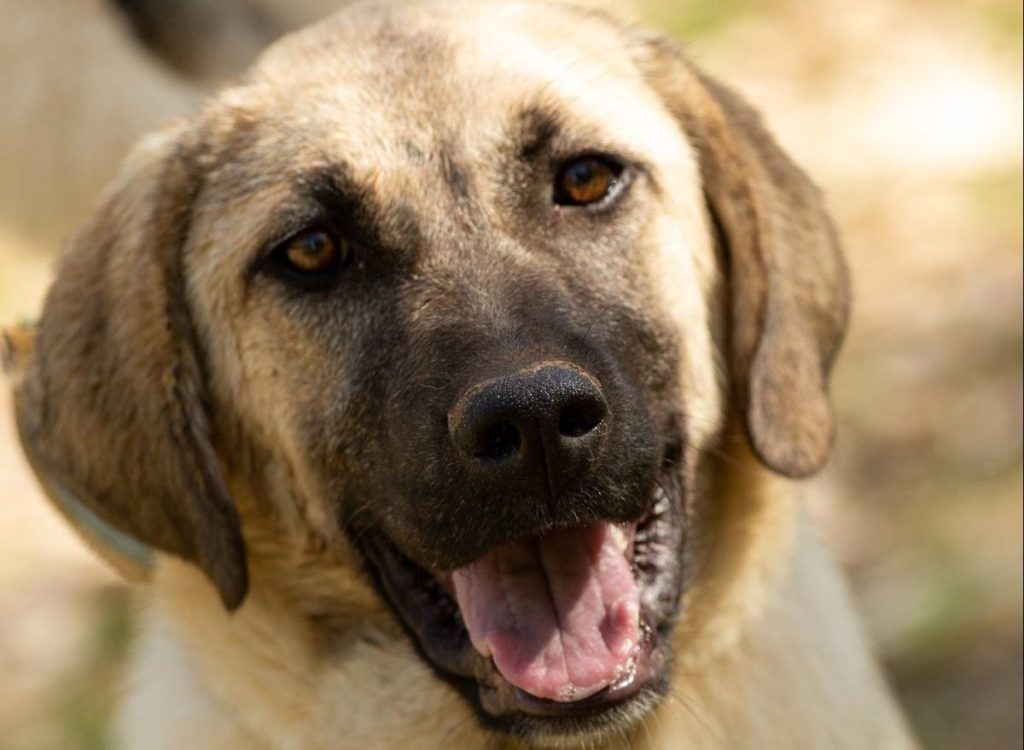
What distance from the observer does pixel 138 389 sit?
3459mm

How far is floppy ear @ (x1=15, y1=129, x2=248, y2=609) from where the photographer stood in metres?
3.43

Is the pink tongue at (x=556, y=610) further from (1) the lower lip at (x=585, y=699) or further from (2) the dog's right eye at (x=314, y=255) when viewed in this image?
(2) the dog's right eye at (x=314, y=255)

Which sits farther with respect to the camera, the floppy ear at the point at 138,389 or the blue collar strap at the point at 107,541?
the blue collar strap at the point at 107,541

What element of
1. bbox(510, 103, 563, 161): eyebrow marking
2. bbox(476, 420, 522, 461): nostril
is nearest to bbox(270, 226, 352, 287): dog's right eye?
bbox(510, 103, 563, 161): eyebrow marking

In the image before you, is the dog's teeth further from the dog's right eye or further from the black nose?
the dog's right eye

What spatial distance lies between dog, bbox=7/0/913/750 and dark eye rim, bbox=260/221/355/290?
10mm

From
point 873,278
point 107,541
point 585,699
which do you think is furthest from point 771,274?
point 873,278

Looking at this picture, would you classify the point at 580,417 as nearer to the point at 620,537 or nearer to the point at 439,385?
the point at 439,385

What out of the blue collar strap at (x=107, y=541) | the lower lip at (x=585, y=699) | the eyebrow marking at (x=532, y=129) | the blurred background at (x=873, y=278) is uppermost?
the eyebrow marking at (x=532, y=129)

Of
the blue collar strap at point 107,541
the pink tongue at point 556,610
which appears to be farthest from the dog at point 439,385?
the blue collar strap at point 107,541

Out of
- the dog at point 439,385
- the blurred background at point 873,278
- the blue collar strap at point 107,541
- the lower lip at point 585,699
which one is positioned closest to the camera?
the lower lip at point 585,699

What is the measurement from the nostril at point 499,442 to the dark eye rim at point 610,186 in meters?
0.78

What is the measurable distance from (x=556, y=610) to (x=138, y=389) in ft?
3.47

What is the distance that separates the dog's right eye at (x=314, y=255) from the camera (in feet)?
11.3
